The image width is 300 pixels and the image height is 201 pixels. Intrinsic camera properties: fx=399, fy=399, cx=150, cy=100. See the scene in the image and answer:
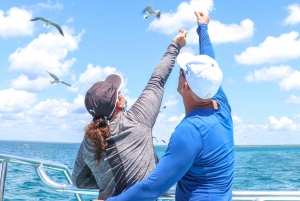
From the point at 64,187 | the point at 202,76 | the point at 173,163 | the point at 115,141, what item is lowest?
the point at 64,187

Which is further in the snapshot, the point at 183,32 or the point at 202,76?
the point at 183,32

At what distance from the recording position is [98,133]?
1878mm

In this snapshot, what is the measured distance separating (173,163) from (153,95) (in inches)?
22.2

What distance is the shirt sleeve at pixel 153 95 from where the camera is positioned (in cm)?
201

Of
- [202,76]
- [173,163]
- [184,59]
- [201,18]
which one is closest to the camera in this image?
[173,163]

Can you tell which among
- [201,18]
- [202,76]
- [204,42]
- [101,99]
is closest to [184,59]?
[202,76]

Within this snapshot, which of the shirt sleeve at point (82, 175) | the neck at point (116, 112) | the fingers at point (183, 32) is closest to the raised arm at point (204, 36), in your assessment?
the fingers at point (183, 32)

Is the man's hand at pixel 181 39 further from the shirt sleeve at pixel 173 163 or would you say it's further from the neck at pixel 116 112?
the shirt sleeve at pixel 173 163

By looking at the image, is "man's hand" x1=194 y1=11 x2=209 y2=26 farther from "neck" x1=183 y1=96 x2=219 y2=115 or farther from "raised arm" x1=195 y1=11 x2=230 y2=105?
"neck" x1=183 y1=96 x2=219 y2=115

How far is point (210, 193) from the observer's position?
5.64ft

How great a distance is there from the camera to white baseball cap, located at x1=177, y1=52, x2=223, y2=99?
174 cm

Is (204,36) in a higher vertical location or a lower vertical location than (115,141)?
higher

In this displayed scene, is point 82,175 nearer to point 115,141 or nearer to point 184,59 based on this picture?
point 115,141

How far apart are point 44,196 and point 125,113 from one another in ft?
29.6
